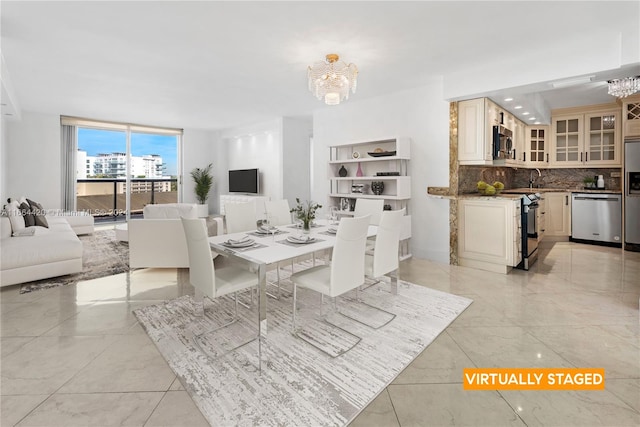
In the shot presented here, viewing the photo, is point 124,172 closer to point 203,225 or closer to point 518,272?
point 203,225

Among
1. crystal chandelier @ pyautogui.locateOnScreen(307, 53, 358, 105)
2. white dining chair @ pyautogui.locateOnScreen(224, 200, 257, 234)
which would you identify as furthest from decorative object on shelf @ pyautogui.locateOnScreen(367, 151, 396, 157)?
white dining chair @ pyautogui.locateOnScreen(224, 200, 257, 234)

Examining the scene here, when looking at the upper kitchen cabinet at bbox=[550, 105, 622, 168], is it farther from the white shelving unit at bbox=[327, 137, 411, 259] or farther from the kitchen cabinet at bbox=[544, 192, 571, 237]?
the white shelving unit at bbox=[327, 137, 411, 259]

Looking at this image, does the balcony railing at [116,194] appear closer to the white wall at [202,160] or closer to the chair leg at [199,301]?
the white wall at [202,160]

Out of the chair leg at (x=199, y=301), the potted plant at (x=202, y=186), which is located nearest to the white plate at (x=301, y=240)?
the chair leg at (x=199, y=301)

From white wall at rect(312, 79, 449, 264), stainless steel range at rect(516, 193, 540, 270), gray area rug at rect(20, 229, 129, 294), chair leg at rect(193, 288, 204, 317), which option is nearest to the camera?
chair leg at rect(193, 288, 204, 317)

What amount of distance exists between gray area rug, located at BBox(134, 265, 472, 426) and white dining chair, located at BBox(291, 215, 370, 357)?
18 centimetres

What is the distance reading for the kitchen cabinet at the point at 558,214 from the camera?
6141 millimetres

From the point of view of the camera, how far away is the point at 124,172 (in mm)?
8469

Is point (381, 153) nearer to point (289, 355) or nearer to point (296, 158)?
point (296, 158)

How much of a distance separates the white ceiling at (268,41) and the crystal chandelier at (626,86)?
2.65 ft

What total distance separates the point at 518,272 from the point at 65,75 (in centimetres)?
672

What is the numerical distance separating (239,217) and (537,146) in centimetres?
628

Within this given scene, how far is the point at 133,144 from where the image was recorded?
27.9 ft

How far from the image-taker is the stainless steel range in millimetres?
4371
